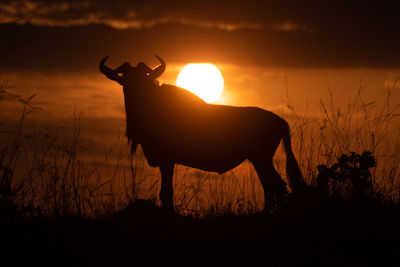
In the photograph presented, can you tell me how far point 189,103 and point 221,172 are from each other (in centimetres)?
127

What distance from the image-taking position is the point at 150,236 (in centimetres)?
472

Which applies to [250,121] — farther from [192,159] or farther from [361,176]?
[361,176]

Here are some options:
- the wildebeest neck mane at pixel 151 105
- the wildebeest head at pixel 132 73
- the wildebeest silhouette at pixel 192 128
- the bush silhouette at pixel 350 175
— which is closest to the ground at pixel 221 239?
the bush silhouette at pixel 350 175

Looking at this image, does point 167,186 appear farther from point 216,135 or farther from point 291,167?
point 291,167

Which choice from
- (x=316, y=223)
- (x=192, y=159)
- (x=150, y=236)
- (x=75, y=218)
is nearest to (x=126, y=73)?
(x=192, y=159)

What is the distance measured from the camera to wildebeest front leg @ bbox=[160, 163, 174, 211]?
21.8ft

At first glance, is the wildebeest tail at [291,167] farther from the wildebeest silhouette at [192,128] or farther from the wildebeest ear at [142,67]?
the wildebeest ear at [142,67]

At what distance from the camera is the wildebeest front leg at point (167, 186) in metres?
6.65

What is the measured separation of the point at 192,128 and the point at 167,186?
128cm

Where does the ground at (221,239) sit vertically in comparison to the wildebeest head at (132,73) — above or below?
below

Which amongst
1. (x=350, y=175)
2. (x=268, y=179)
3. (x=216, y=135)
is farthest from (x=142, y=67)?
(x=350, y=175)

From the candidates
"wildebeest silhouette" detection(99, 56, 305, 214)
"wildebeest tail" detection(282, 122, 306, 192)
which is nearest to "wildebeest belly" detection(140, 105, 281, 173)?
"wildebeest silhouette" detection(99, 56, 305, 214)

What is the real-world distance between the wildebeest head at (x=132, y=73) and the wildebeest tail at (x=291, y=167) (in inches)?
92.7

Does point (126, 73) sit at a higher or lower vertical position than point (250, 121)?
higher
